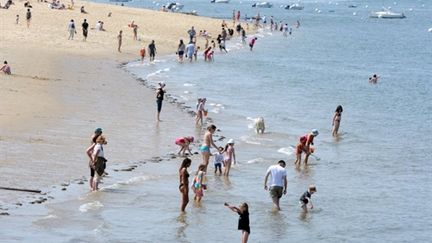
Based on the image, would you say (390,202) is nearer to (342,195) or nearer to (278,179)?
(342,195)

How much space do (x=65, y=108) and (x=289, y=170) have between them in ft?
31.1

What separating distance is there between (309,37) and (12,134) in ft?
234

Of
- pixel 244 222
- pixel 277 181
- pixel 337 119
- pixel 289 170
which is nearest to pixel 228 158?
pixel 289 170

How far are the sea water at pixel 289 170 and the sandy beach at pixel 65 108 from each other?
162 cm

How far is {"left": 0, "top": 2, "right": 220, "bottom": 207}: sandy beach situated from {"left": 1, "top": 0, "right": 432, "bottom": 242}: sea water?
1.62 metres

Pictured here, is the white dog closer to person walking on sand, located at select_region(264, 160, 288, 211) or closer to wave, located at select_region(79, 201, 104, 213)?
person walking on sand, located at select_region(264, 160, 288, 211)

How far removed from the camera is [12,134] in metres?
25.5

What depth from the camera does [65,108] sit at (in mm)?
31891

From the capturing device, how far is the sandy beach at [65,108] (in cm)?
2292

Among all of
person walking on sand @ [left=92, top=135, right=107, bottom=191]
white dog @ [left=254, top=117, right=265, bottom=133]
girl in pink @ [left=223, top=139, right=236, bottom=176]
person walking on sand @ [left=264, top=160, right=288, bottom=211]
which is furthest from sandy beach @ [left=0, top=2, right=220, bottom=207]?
person walking on sand @ [left=264, top=160, right=288, bottom=211]

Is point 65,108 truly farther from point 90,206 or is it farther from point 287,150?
point 90,206

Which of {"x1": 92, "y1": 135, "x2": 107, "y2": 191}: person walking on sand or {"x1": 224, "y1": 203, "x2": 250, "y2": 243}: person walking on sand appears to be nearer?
{"x1": 224, "y1": 203, "x2": 250, "y2": 243}: person walking on sand

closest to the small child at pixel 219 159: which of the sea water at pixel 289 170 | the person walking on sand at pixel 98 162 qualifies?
the sea water at pixel 289 170

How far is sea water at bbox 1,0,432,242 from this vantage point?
62.3 ft
